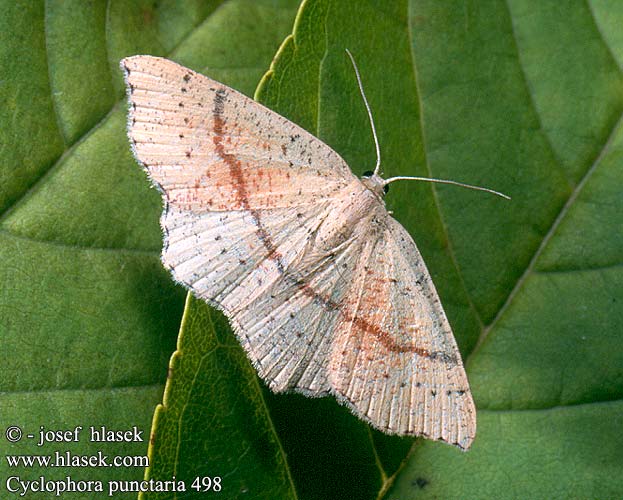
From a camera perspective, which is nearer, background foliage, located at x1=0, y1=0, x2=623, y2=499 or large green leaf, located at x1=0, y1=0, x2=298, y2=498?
background foliage, located at x1=0, y1=0, x2=623, y2=499

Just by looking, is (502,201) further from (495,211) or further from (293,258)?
(293,258)

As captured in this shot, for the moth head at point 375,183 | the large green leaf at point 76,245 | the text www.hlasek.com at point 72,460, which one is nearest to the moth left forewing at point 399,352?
the moth head at point 375,183

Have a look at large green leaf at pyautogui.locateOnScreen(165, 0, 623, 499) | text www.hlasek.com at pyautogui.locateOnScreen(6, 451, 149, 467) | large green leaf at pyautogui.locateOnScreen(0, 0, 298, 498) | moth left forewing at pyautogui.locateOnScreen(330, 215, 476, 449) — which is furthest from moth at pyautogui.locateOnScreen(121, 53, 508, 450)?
text www.hlasek.com at pyautogui.locateOnScreen(6, 451, 149, 467)

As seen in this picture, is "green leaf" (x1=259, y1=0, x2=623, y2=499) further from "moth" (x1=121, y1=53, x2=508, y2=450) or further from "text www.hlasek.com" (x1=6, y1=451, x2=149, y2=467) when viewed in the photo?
"text www.hlasek.com" (x1=6, y1=451, x2=149, y2=467)

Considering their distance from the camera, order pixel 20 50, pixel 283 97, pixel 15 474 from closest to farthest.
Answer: pixel 283 97, pixel 15 474, pixel 20 50

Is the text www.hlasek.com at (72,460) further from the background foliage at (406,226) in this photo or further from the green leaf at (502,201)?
the green leaf at (502,201)

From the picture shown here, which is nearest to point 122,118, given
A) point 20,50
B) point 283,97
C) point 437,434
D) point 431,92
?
point 20,50

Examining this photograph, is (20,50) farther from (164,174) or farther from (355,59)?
(355,59)
